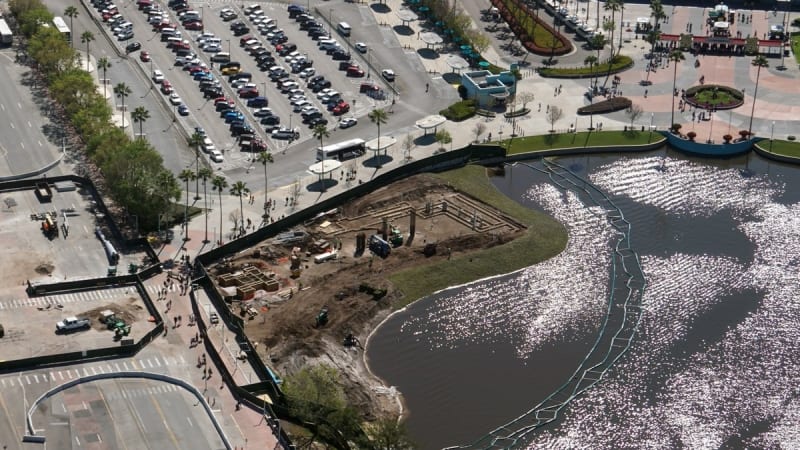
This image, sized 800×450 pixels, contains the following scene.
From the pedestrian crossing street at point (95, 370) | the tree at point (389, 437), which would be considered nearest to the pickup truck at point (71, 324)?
the pedestrian crossing street at point (95, 370)

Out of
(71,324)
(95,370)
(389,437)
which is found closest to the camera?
(389,437)

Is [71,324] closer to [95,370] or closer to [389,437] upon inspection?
[95,370]

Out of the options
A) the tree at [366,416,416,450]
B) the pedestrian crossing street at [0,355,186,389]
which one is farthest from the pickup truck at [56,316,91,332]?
the tree at [366,416,416,450]

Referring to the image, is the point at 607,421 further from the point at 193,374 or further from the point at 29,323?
the point at 29,323

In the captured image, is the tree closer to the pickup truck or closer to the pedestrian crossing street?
the pedestrian crossing street

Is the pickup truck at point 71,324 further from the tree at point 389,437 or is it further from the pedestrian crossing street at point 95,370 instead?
the tree at point 389,437

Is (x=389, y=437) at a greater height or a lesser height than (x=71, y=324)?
lesser

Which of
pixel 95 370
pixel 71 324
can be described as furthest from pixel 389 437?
pixel 71 324
